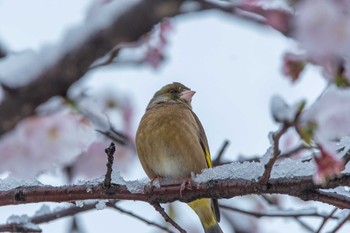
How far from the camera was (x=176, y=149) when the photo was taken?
4.39 m

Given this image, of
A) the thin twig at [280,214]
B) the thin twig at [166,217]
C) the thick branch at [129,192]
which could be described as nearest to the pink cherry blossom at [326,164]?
the thick branch at [129,192]

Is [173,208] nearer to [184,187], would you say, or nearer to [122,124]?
[122,124]

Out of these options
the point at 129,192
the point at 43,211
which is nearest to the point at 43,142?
the point at 129,192

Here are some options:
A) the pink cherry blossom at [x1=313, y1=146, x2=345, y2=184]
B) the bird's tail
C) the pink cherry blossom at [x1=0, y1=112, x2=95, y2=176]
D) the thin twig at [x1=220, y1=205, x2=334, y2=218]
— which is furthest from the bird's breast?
the pink cherry blossom at [x1=313, y1=146, x2=345, y2=184]

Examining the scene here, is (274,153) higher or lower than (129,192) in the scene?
lower

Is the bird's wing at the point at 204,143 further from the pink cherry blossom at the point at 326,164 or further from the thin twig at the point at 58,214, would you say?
the pink cherry blossom at the point at 326,164

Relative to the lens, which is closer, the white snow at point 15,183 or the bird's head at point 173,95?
the white snow at point 15,183

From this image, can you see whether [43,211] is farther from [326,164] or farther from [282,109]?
[282,109]

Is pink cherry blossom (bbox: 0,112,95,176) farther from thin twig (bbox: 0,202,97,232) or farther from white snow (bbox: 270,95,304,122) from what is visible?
white snow (bbox: 270,95,304,122)

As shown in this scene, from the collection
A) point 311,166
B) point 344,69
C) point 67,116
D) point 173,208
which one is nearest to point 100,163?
point 173,208

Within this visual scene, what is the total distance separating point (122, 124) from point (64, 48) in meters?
4.05

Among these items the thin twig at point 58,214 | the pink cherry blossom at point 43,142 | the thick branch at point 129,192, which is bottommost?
the thick branch at point 129,192

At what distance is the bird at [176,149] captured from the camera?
4320mm

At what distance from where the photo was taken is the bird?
170 inches
